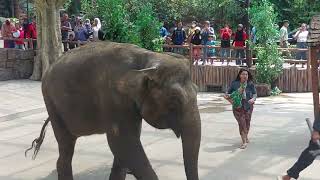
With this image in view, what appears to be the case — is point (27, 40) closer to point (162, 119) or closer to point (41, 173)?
point (41, 173)

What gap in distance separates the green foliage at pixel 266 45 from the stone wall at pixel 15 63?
22.4ft

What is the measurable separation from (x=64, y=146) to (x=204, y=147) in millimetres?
2934

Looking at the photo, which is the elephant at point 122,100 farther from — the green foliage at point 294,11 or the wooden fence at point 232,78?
the green foliage at point 294,11

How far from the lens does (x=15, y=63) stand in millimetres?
17594

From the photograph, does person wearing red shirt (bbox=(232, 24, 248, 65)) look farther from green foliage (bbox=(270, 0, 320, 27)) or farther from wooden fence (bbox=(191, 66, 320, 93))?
green foliage (bbox=(270, 0, 320, 27))

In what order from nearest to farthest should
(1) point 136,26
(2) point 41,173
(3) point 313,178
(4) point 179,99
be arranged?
(4) point 179,99, (3) point 313,178, (2) point 41,173, (1) point 136,26

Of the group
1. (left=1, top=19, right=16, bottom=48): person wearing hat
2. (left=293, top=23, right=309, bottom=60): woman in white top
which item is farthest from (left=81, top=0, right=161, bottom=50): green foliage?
(left=293, top=23, right=309, bottom=60): woman in white top

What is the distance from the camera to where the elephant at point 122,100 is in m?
4.93

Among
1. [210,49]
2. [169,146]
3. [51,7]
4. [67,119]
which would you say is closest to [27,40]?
[51,7]

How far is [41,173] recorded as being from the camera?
7527mm

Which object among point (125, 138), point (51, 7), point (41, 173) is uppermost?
point (51, 7)

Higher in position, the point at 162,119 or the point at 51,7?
the point at 51,7

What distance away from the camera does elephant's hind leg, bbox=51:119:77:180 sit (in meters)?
6.51

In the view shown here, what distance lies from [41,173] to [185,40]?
1078cm
